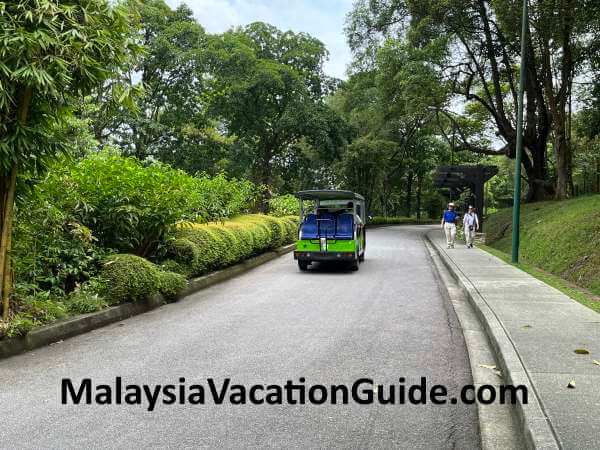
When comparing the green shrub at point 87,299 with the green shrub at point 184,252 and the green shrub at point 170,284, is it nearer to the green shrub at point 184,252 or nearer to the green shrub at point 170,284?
the green shrub at point 170,284

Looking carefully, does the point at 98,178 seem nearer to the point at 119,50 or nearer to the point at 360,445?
the point at 119,50

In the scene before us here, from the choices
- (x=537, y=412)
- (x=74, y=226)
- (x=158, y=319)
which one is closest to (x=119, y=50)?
(x=74, y=226)

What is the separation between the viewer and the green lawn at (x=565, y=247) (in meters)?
11.5

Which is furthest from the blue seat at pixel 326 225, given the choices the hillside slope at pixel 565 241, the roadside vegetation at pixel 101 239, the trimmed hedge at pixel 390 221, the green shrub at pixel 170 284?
the trimmed hedge at pixel 390 221

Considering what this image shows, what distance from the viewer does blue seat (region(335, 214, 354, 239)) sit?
14.7m

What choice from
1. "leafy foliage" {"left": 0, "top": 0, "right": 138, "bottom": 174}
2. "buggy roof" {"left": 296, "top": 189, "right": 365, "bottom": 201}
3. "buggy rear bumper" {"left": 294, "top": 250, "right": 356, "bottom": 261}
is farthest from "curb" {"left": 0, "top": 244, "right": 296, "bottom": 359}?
"buggy roof" {"left": 296, "top": 189, "right": 365, "bottom": 201}

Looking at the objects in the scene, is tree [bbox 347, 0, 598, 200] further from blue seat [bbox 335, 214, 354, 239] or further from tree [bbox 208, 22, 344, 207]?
blue seat [bbox 335, 214, 354, 239]

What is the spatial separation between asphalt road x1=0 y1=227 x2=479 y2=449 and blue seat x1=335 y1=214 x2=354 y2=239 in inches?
165

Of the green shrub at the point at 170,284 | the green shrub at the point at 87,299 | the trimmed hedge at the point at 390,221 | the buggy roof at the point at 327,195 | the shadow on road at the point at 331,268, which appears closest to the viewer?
the green shrub at the point at 87,299

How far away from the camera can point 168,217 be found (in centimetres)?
1013

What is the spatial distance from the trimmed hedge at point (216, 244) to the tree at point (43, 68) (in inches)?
174

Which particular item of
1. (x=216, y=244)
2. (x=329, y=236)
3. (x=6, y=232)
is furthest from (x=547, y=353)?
(x=329, y=236)

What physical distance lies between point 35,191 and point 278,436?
16.6 feet

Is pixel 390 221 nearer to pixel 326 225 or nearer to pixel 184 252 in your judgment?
pixel 326 225
